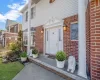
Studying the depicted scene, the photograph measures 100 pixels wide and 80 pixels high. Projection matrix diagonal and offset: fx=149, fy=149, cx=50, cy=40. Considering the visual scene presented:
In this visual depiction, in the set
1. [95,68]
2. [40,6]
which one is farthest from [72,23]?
[40,6]

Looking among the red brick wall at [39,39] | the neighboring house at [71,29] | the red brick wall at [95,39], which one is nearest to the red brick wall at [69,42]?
the neighboring house at [71,29]

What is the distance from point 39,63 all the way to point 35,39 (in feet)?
20.4

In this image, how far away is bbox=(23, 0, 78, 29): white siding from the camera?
379 inches

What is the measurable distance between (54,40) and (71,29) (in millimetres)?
2537

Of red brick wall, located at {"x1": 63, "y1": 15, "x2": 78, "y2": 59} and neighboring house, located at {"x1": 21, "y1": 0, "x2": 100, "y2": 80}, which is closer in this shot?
neighboring house, located at {"x1": 21, "y1": 0, "x2": 100, "y2": 80}

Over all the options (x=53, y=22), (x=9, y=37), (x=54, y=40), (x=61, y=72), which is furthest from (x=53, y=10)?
(x=9, y=37)

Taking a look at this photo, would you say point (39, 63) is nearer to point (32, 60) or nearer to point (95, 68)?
point (32, 60)

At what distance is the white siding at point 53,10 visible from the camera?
962cm

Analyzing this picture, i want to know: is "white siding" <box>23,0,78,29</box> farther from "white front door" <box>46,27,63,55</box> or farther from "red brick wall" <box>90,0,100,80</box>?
"red brick wall" <box>90,0,100,80</box>

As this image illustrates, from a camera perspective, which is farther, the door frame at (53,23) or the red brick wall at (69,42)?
the door frame at (53,23)

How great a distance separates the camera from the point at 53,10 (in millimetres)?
11883

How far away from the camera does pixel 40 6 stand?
→ 48.1 feet

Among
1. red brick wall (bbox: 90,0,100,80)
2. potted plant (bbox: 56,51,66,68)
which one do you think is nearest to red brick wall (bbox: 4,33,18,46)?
potted plant (bbox: 56,51,66,68)

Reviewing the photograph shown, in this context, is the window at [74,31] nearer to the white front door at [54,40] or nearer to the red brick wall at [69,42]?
the red brick wall at [69,42]
